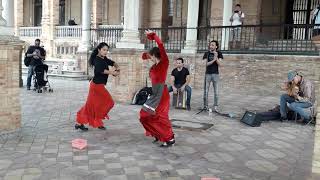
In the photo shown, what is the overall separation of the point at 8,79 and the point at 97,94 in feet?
5.18

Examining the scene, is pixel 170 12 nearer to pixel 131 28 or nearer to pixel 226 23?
pixel 226 23

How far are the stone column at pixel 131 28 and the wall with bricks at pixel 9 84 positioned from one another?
4.47m

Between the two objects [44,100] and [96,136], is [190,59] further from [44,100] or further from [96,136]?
[96,136]

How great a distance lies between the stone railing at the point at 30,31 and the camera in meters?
24.3

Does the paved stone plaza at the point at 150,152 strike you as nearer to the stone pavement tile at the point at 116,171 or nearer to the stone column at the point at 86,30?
the stone pavement tile at the point at 116,171

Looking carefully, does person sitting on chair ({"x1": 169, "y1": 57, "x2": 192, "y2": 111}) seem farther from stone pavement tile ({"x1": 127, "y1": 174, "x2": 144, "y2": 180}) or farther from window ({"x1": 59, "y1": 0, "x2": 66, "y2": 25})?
window ({"x1": 59, "y1": 0, "x2": 66, "y2": 25})

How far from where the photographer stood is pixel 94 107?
715 cm

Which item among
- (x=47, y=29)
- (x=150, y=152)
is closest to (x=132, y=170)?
(x=150, y=152)

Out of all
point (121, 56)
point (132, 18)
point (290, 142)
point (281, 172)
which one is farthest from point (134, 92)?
point (281, 172)

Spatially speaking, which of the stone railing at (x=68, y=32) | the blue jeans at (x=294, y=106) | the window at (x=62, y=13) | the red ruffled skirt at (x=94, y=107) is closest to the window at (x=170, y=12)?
the stone railing at (x=68, y=32)

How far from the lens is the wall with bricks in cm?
636

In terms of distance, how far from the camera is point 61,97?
11.8 m

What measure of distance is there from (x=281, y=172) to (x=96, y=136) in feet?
→ 10.7

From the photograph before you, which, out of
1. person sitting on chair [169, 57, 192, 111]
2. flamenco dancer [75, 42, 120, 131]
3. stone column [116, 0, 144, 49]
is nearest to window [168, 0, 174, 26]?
stone column [116, 0, 144, 49]
